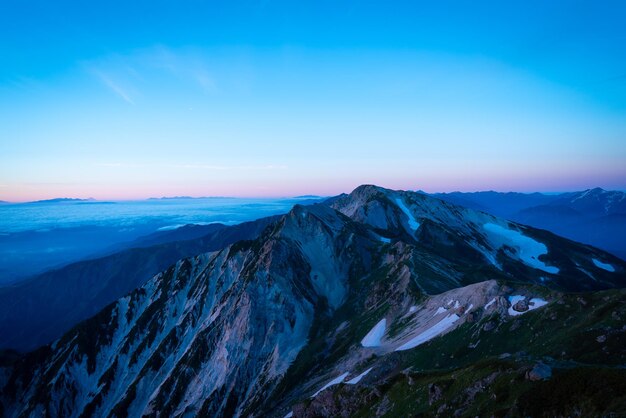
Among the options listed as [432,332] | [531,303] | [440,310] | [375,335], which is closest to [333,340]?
[375,335]

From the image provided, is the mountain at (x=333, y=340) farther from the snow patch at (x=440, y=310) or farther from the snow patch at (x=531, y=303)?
the snow patch at (x=440, y=310)

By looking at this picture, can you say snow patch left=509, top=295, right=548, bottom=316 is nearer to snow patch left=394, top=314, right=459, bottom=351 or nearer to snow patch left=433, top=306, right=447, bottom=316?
snow patch left=394, top=314, right=459, bottom=351

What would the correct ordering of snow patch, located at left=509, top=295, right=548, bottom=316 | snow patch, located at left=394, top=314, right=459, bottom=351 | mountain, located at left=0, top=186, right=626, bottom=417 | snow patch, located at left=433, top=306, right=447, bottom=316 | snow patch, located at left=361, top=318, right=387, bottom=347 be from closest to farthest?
1. mountain, located at left=0, top=186, right=626, bottom=417
2. snow patch, located at left=509, top=295, right=548, bottom=316
3. snow patch, located at left=394, top=314, right=459, bottom=351
4. snow patch, located at left=433, top=306, right=447, bottom=316
5. snow patch, located at left=361, top=318, right=387, bottom=347

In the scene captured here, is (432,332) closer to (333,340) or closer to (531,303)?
(531,303)

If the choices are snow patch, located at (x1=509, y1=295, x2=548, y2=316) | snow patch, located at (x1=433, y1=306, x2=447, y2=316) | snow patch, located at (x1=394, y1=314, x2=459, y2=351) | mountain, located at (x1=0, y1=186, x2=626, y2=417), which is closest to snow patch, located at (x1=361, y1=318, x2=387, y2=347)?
mountain, located at (x1=0, y1=186, x2=626, y2=417)

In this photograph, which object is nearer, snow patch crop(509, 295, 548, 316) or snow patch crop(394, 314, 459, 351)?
snow patch crop(509, 295, 548, 316)

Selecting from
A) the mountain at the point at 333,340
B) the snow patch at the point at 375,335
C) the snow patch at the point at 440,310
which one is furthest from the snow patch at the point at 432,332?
the snow patch at the point at 375,335
